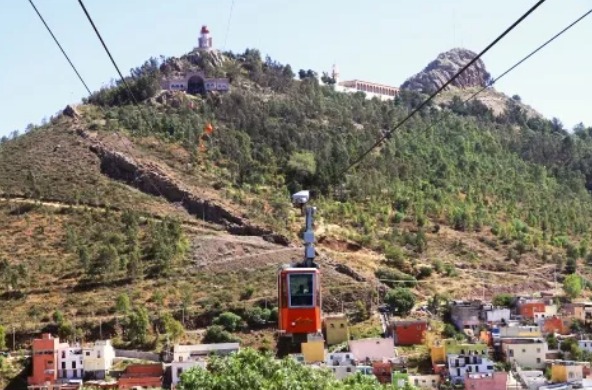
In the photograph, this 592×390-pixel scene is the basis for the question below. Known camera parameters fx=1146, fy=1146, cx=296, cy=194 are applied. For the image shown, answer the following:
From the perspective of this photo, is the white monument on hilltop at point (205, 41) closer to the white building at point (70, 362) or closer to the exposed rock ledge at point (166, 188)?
the exposed rock ledge at point (166, 188)

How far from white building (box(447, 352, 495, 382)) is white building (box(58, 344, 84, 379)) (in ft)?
35.1

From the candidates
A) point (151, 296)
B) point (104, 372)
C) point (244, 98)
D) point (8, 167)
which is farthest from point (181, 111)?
point (104, 372)

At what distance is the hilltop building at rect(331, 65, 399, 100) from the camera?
248 ft

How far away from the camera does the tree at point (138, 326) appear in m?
34.6

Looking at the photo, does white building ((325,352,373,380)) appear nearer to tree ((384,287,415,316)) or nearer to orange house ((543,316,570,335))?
tree ((384,287,415,316))

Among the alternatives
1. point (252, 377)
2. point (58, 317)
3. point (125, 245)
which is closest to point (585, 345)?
point (58, 317)

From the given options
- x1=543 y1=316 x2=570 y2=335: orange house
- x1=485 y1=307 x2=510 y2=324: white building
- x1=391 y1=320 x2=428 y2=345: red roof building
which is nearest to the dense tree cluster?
x1=391 y1=320 x2=428 y2=345: red roof building

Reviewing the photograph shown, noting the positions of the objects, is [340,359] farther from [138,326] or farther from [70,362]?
[70,362]

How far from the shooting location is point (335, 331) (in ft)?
117

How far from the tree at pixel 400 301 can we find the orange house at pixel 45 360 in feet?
36.2

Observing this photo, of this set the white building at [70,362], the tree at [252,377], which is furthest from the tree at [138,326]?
the tree at [252,377]

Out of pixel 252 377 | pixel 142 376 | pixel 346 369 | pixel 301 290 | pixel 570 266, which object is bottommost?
pixel 142 376

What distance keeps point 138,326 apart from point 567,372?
500 inches

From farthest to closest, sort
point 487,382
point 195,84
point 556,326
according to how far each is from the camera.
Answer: point 195,84, point 556,326, point 487,382
